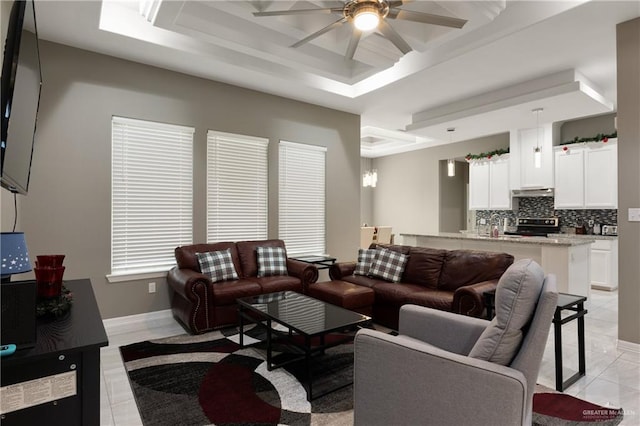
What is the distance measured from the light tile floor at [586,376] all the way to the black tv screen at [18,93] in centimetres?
152

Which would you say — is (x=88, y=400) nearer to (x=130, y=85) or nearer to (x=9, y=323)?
(x=9, y=323)

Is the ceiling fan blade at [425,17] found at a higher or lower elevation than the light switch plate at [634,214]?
higher

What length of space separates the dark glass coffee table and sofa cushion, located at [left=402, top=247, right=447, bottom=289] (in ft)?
3.73

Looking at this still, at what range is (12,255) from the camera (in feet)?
4.03

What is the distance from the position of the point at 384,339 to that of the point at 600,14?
11.5 feet

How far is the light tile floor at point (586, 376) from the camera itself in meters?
2.31

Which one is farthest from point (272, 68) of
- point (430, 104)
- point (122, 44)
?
point (430, 104)

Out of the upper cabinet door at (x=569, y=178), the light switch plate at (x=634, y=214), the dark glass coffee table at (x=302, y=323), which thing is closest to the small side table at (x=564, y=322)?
the light switch plate at (x=634, y=214)

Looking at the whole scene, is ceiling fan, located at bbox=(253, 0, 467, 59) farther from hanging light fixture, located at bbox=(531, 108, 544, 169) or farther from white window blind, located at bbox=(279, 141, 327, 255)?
hanging light fixture, located at bbox=(531, 108, 544, 169)

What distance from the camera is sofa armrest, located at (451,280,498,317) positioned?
304 centimetres

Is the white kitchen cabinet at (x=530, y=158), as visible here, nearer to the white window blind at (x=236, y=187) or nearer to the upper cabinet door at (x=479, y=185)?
the upper cabinet door at (x=479, y=185)

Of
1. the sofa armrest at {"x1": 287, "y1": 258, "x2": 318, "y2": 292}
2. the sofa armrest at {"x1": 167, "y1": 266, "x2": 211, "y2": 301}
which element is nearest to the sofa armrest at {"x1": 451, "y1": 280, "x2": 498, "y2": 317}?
the sofa armrest at {"x1": 287, "y1": 258, "x2": 318, "y2": 292}

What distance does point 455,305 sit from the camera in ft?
10.4

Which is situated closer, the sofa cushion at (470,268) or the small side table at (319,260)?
the sofa cushion at (470,268)
